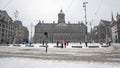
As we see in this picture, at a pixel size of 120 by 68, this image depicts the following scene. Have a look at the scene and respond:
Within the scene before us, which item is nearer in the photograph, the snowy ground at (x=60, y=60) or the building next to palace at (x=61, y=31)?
the snowy ground at (x=60, y=60)

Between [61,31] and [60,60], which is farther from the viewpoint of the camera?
[61,31]

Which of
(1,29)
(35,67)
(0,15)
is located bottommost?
(35,67)

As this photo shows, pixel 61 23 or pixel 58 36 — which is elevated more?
pixel 61 23

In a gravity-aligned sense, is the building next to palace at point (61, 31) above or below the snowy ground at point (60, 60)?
above

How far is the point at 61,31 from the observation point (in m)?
179

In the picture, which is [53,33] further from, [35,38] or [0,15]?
[0,15]

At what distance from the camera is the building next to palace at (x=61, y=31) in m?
176

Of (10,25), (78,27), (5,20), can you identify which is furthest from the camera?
(78,27)

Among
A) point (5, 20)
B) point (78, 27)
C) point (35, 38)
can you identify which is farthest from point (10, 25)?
point (78, 27)

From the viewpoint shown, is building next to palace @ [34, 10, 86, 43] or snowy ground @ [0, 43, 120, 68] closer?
snowy ground @ [0, 43, 120, 68]

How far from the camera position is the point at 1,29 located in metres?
97.8

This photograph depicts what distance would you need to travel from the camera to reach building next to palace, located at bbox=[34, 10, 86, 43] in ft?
579

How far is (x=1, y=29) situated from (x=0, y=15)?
8777 millimetres

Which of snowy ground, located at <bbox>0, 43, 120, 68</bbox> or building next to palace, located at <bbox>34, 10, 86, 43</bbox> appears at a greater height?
building next to palace, located at <bbox>34, 10, 86, 43</bbox>
